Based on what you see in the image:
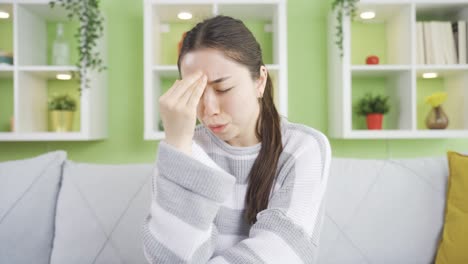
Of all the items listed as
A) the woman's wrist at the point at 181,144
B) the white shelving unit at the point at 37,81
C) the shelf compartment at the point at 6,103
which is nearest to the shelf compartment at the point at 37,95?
the white shelving unit at the point at 37,81

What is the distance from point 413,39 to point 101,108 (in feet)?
5.57

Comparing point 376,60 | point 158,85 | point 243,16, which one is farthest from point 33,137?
point 376,60

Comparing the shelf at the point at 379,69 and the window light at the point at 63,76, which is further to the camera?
the window light at the point at 63,76

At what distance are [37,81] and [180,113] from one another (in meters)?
1.72

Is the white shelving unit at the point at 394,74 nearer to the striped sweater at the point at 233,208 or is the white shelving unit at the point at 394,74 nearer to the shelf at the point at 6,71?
the striped sweater at the point at 233,208

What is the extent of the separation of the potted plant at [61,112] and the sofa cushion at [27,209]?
21.3 inches

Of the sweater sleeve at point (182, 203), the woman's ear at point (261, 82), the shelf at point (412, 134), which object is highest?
the woman's ear at point (261, 82)

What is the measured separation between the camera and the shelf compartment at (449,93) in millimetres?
2018

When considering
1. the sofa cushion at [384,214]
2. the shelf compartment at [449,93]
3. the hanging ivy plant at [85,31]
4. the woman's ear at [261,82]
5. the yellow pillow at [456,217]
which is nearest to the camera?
the woman's ear at [261,82]

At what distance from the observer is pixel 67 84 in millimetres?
2227

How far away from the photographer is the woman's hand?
74 cm

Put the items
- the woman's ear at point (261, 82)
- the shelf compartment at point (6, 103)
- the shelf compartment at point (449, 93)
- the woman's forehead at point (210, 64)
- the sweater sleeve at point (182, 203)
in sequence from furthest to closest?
the shelf compartment at point (6, 103)
the shelf compartment at point (449, 93)
the woman's ear at point (261, 82)
the woman's forehead at point (210, 64)
the sweater sleeve at point (182, 203)

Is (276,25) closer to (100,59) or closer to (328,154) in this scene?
(100,59)

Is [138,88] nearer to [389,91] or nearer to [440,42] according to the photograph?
[389,91]
